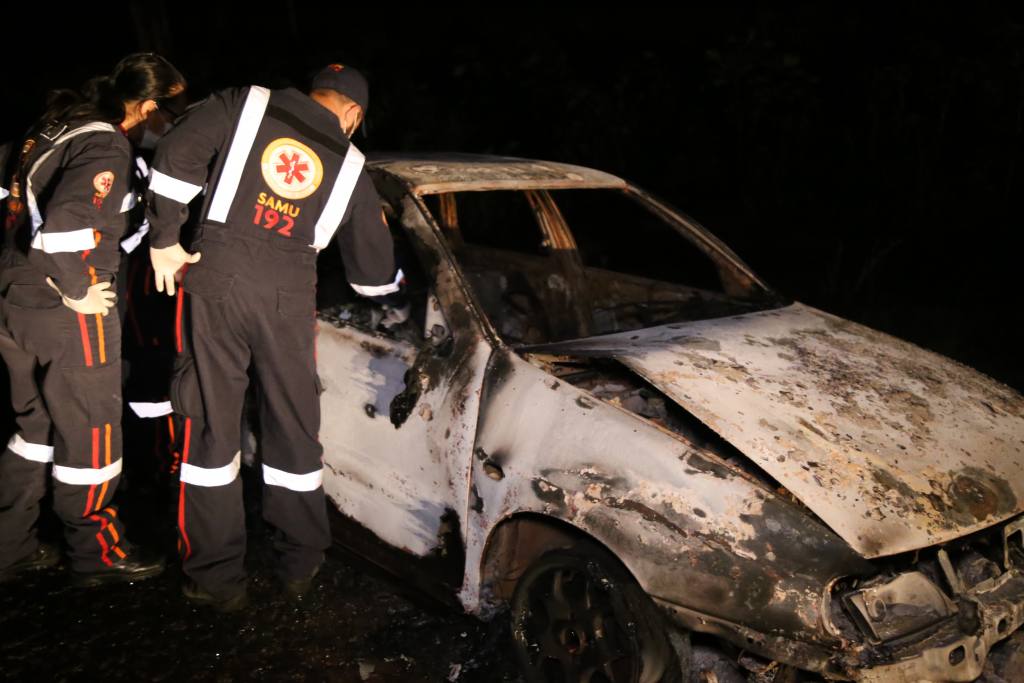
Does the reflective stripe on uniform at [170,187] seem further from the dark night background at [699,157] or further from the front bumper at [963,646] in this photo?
the front bumper at [963,646]

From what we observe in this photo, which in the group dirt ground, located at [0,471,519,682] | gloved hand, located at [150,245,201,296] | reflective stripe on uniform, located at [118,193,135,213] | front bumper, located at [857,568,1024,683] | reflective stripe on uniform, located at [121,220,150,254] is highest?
reflective stripe on uniform, located at [118,193,135,213]

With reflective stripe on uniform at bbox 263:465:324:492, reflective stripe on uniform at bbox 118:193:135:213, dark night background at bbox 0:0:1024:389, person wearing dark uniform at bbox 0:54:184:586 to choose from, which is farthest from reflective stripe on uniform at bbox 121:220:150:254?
dark night background at bbox 0:0:1024:389

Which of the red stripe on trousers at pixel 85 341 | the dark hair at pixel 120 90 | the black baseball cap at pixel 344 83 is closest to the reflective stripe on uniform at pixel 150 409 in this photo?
the red stripe on trousers at pixel 85 341

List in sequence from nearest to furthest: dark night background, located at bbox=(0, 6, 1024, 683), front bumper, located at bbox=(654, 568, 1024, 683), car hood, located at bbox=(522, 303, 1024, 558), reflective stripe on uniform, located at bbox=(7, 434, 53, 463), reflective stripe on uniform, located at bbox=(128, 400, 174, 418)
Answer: front bumper, located at bbox=(654, 568, 1024, 683), car hood, located at bbox=(522, 303, 1024, 558), dark night background, located at bbox=(0, 6, 1024, 683), reflective stripe on uniform, located at bbox=(7, 434, 53, 463), reflective stripe on uniform, located at bbox=(128, 400, 174, 418)

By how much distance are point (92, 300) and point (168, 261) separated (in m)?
0.35

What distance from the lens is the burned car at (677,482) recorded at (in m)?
2.03

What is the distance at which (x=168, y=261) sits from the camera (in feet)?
8.70

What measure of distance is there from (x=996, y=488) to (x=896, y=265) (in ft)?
17.6

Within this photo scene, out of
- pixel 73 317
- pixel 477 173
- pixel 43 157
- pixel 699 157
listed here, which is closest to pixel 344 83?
pixel 477 173

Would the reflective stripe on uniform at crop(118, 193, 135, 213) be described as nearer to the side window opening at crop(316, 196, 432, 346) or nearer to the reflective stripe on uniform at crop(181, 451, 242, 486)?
the side window opening at crop(316, 196, 432, 346)

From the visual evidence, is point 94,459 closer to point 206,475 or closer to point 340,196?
point 206,475

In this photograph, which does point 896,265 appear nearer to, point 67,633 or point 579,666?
point 579,666

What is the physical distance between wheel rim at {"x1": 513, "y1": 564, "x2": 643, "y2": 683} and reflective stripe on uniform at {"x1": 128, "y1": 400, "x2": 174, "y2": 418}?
178 cm

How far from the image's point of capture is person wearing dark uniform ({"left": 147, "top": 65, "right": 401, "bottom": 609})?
104 inches
